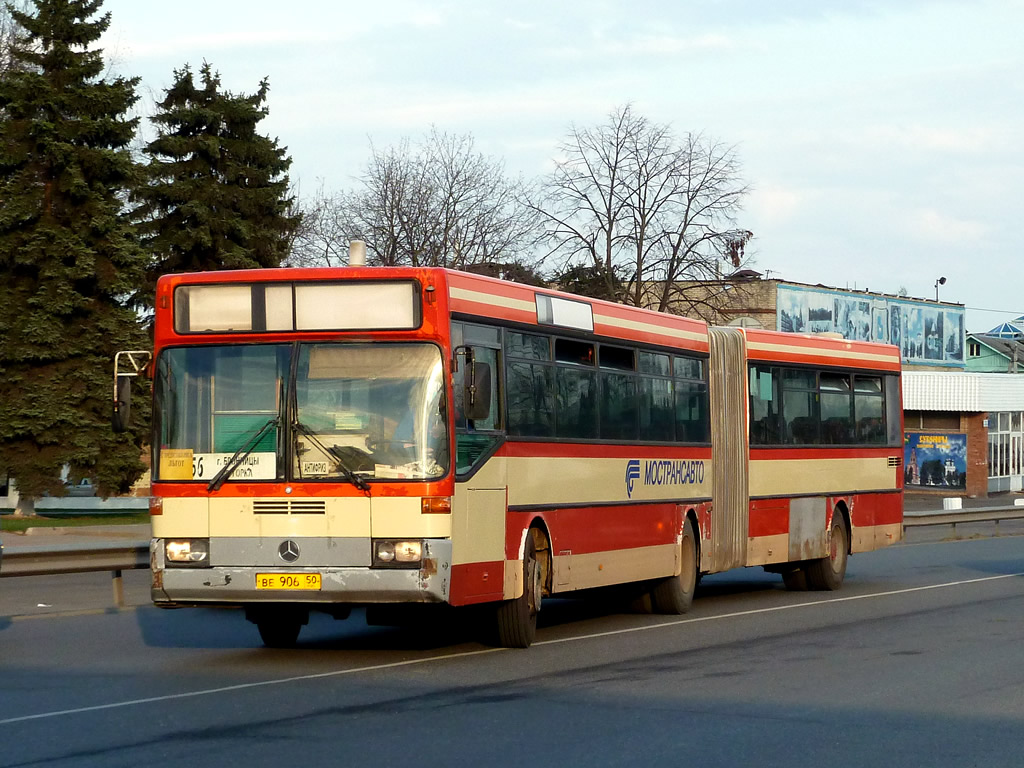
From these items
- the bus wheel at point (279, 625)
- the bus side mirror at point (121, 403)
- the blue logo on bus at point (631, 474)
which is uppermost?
the bus side mirror at point (121, 403)

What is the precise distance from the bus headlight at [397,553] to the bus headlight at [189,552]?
4.35ft

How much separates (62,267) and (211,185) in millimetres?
5903

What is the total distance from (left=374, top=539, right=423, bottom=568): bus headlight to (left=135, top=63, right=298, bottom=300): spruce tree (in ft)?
105

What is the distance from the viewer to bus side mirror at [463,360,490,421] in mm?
11688

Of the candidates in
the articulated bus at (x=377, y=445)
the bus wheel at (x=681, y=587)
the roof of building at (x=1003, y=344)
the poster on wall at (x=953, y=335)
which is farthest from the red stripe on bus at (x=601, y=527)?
the roof of building at (x=1003, y=344)

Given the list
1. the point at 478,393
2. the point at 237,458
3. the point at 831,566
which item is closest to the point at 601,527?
the point at 478,393

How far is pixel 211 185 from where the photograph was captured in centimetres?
4378

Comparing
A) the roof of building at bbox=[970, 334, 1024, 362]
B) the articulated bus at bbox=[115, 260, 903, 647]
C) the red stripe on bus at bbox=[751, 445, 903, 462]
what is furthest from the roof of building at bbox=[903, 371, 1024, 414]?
the articulated bus at bbox=[115, 260, 903, 647]

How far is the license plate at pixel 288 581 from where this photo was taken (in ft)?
37.8

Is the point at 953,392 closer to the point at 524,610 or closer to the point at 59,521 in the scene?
the point at 59,521

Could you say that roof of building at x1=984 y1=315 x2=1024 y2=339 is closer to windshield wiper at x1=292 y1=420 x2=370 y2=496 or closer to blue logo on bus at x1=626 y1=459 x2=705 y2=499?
blue logo on bus at x1=626 y1=459 x2=705 y2=499

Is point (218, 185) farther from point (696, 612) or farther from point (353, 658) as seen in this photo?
point (353, 658)

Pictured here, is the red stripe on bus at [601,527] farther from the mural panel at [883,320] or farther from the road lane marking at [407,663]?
the mural panel at [883,320]

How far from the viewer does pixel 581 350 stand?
47.6 ft
